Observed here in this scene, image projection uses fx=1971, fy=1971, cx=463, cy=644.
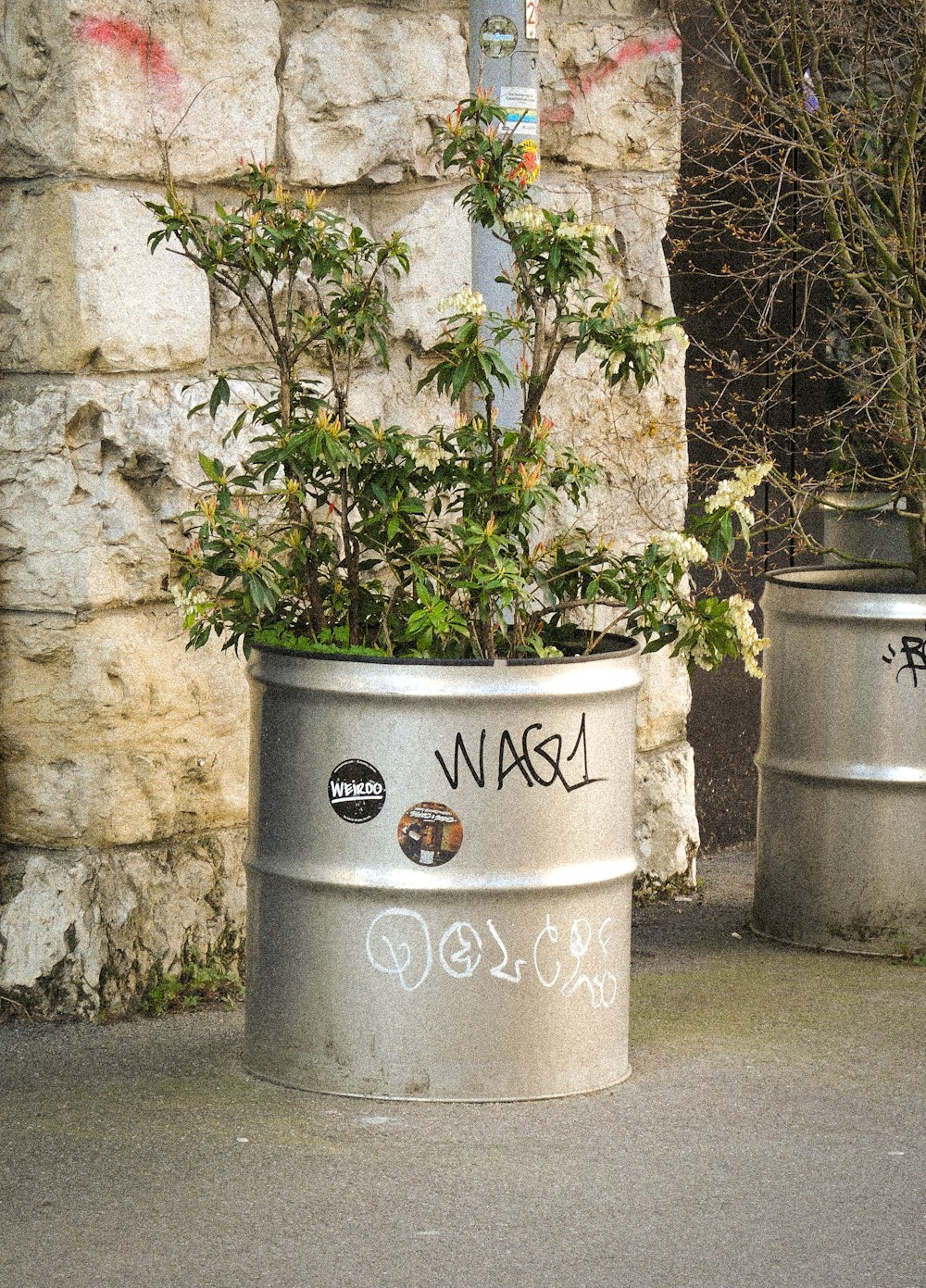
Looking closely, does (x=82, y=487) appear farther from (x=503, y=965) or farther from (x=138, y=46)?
(x=503, y=965)

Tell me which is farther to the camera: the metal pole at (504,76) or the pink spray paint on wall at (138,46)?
the metal pole at (504,76)

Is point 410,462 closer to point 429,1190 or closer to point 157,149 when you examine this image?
point 157,149

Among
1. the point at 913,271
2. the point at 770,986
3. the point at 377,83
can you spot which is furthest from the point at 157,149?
the point at 770,986

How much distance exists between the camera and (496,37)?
4.39 meters

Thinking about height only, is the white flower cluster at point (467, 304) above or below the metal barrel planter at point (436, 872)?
above

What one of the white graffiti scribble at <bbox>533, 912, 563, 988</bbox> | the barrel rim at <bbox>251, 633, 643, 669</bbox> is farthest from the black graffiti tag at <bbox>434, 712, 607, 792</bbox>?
the white graffiti scribble at <bbox>533, 912, 563, 988</bbox>

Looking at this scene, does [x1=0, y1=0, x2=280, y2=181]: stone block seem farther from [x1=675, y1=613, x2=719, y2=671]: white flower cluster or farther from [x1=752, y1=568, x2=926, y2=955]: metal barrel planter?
Answer: [x1=752, y1=568, x2=926, y2=955]: metal barrel planter

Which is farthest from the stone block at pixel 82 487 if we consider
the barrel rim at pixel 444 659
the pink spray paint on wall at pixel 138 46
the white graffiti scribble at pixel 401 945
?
the white graffiti scribble at pixel 401 945

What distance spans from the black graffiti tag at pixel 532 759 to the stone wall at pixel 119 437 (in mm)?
984

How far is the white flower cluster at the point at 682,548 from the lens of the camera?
3827 millimetres

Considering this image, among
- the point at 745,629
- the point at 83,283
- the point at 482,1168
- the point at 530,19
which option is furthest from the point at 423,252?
the point at 482,1168

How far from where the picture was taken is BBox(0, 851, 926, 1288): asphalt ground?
10.1ft

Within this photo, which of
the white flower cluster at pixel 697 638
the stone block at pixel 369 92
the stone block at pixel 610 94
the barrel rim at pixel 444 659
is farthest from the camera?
the stone block at pixel 610 94

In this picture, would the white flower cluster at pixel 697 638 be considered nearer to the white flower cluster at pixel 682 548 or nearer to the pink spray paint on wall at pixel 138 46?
the white flower cluster at pixel 682 548
